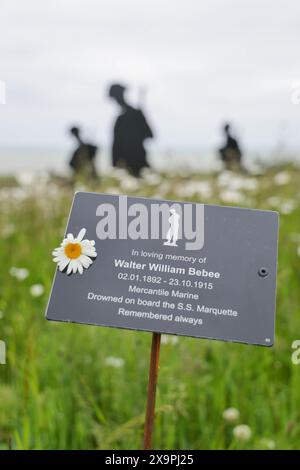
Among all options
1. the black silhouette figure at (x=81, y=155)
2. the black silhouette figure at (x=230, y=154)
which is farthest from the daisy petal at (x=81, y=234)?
the black silhouette figure at (x=81, y=155)

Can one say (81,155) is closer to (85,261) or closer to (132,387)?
(132,387)

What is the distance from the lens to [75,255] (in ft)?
4.67

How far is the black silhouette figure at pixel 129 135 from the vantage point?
18.9 feet

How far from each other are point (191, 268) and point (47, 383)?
97 centimetres

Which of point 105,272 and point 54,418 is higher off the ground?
point 105,272

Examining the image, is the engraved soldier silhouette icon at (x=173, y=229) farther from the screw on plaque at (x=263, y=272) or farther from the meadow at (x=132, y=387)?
the meadow at (x=132, y=387)

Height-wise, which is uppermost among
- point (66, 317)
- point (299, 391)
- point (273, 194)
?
point (273, 194)

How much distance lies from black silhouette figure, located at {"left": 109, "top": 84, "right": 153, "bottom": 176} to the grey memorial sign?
14.0ft

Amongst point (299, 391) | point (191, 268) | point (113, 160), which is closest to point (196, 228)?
point (191, 268)

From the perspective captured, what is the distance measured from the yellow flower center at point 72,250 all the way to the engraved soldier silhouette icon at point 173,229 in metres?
0.19

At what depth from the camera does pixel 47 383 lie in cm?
218

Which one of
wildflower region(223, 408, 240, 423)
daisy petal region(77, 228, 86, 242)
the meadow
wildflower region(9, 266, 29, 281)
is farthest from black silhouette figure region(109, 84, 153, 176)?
daisy petal region(77, 228, 86, 242)

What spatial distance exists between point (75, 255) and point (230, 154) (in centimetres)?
304

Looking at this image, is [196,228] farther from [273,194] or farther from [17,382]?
[273,194]
